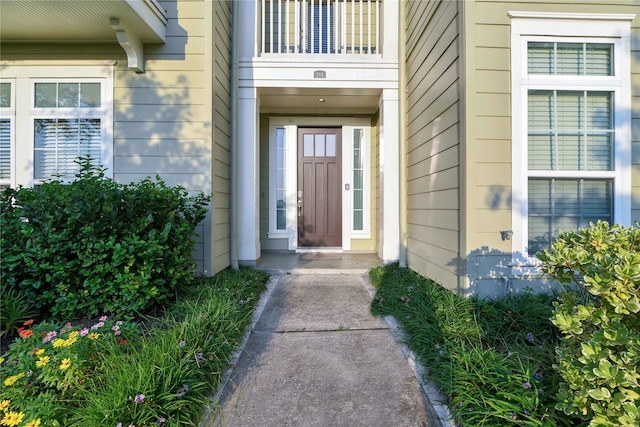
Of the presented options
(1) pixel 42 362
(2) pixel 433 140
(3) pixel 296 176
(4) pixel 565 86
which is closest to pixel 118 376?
(1) pixel 42 362

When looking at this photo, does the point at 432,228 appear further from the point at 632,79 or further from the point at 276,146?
the point at 276,146

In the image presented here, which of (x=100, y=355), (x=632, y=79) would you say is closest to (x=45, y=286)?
(x=100, y=355)

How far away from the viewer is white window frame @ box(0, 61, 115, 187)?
343cm

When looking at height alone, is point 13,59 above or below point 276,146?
above

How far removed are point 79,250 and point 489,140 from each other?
3.27 meters

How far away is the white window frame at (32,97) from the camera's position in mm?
3428

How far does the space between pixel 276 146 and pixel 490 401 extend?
4696mm

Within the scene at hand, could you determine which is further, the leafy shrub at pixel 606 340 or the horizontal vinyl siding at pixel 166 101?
the horizontal vinyl siding at pixel 166 101

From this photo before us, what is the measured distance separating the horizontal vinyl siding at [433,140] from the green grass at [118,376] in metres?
2.03

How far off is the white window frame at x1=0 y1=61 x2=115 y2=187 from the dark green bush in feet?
3.45

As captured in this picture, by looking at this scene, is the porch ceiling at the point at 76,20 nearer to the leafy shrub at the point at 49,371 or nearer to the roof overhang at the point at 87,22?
the roof overhang at the point at 87,22

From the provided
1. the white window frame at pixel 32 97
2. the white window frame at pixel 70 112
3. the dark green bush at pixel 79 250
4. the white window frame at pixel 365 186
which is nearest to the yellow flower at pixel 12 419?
the dark green bush at pixel 79 250

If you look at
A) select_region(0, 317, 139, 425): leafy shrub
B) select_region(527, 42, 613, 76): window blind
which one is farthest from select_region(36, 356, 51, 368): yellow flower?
select_region(527, 42, 613, 76): window blind

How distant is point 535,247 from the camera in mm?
2742
